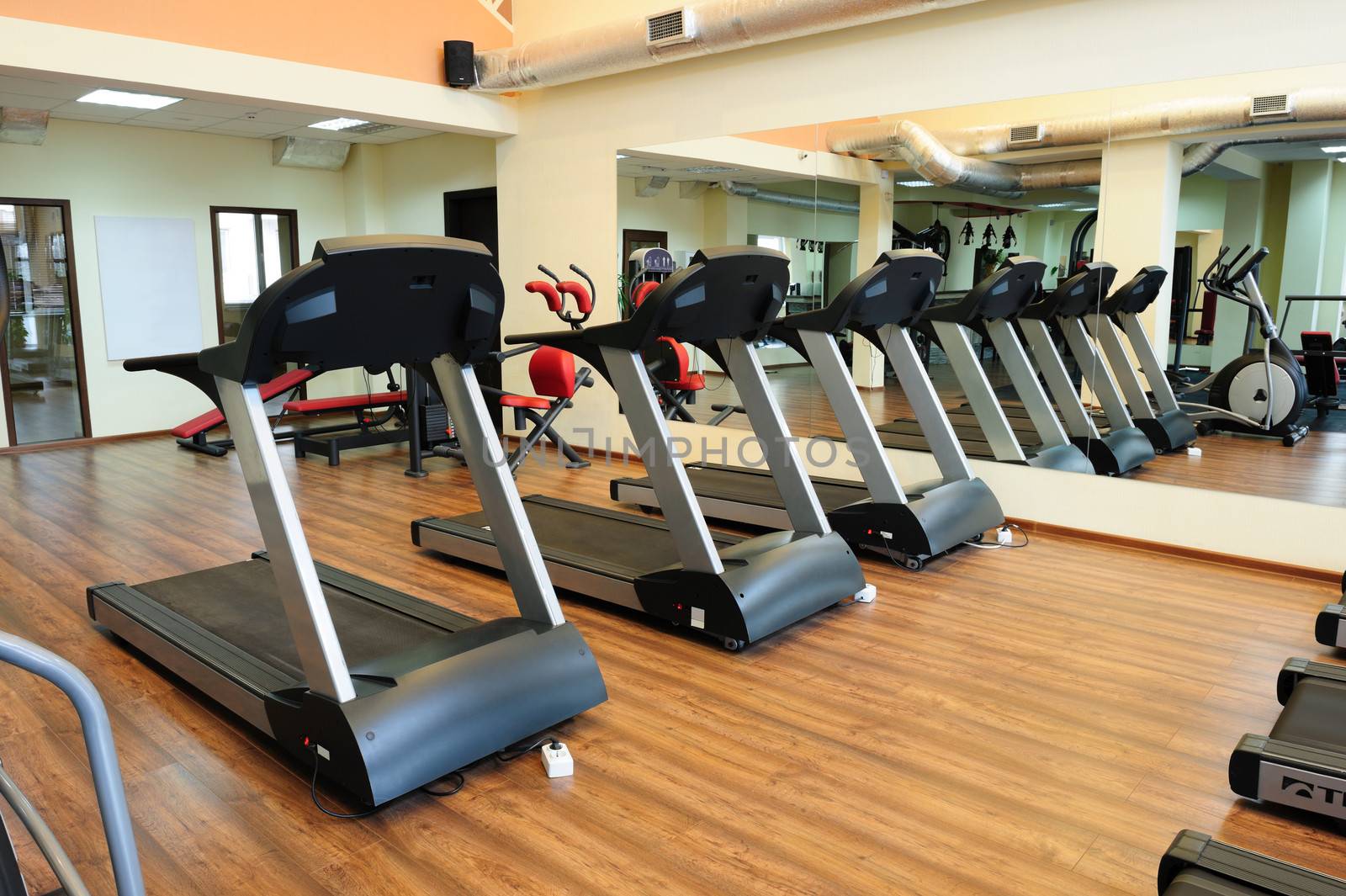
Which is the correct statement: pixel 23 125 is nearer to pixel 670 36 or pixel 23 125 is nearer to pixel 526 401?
pixel 526 401

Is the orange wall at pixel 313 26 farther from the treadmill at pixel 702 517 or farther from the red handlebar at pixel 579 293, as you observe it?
the treadmill at pixel 702 517

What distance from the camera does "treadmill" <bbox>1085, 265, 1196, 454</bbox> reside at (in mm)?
4816

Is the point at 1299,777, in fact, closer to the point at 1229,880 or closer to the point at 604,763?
the point at 1229,880

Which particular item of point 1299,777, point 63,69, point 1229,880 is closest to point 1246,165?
point 1299,777

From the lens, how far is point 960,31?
15.9 ft

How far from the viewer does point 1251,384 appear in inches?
189

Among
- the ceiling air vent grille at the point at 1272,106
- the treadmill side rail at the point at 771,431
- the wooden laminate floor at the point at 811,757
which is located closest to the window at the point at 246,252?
the wooden laminate floor at the point at 811,757

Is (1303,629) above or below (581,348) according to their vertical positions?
below

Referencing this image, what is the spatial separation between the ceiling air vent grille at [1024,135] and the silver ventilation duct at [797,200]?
3.35 feet

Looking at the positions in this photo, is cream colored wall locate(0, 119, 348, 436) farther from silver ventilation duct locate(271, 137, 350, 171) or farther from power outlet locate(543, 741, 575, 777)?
power outlet locate(543, 741, 575, 777)

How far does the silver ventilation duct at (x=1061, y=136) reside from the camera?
13.5 feet

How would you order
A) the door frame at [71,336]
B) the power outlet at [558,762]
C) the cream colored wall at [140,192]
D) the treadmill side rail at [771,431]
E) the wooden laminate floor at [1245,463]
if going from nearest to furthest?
the power outlet at [558,762] → the treadmill side rail at [771,431] → the wooden laminate floor at [1245,463] → the door frame at [71,336] → the cream colored wall at [140,192]

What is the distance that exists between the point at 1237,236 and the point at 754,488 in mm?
2730

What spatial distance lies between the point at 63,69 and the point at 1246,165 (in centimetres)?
615
